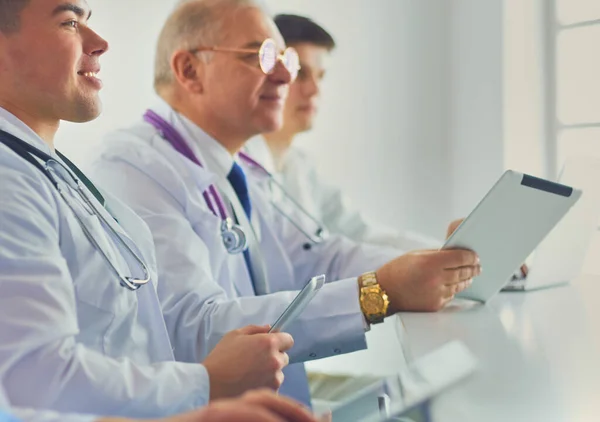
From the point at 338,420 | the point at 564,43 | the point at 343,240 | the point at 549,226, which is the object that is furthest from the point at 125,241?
the point at 564,43

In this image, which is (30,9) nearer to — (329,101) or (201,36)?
(201,36)

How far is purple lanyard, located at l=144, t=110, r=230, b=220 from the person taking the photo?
148cm

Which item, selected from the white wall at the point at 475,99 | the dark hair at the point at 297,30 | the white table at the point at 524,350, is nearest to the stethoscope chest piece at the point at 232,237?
the white table at the point at 524,350

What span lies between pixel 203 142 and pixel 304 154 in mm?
917

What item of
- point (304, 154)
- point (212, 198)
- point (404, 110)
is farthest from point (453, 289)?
point (404, 110)

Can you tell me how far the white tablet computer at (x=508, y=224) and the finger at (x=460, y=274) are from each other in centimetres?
3

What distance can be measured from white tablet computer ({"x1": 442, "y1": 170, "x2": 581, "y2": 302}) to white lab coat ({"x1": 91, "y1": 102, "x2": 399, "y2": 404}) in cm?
21

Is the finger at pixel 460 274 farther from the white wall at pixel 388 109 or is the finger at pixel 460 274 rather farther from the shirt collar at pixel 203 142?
the white wall at pixel 388 109

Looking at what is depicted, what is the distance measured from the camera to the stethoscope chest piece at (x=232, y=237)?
1430 mm

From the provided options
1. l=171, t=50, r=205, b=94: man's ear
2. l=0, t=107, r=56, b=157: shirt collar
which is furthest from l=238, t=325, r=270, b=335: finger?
l=171, t=50, r=205, b=94: man's ear

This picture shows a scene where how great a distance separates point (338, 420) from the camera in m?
0.73

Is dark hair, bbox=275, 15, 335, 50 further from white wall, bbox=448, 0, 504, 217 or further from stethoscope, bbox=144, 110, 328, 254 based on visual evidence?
stethoscope, bbox=144, 110, 328, 254

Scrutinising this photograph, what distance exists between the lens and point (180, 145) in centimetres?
154

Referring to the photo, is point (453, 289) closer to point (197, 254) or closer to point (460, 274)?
point (460, 274)
